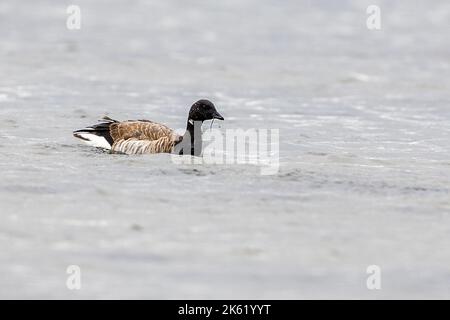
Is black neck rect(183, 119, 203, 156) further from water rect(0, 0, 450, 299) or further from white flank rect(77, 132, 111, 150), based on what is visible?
white flank rect(77, 132, 111, 150)

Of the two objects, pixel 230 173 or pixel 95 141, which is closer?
pixel 230 173

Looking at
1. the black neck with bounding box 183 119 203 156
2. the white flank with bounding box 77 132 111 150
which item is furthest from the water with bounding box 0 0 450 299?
the black neck with bounding box 183 119 203 156

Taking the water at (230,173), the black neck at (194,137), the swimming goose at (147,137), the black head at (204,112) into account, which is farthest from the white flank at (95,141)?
the black head at (204,112)

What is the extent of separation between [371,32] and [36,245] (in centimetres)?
2540

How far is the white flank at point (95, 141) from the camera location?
56.6 ft

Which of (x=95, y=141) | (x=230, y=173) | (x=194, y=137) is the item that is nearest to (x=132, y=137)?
(x=95, y=141)

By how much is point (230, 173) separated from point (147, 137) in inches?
77.9

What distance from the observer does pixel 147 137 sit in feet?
56.1

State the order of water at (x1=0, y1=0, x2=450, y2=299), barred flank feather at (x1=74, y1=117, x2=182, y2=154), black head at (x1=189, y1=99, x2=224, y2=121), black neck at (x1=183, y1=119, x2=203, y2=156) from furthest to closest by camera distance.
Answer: black head at (x1=189, y1=99, x2=224, y2=121), black neck at (x1=183, y1=119, x2=203, y2=156), barred flank feather at (x1=74, y1=117, x2=182, y2=154), water at (x1=0, y1=0, x2=450, y2=299)

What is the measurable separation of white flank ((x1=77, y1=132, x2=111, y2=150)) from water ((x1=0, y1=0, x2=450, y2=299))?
14 centimetres

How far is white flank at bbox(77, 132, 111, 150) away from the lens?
1727cm

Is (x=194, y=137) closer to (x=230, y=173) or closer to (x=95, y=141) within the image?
(x=95, y=141)

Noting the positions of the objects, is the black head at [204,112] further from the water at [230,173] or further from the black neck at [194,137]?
the water at [230,173]
